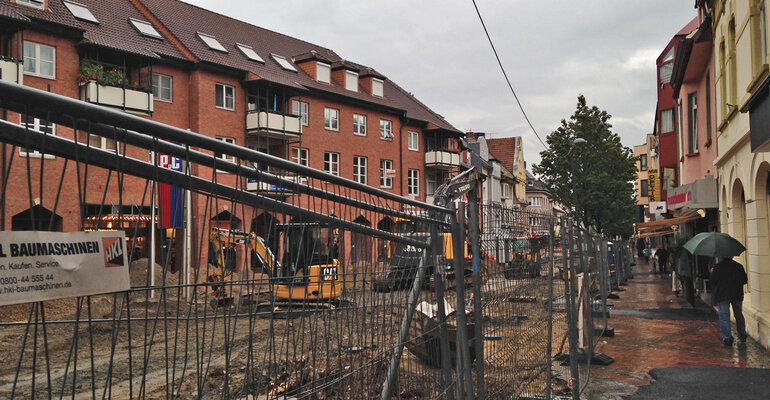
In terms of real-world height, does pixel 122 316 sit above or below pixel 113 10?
below

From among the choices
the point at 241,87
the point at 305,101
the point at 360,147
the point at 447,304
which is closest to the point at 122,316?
the point at 447,304

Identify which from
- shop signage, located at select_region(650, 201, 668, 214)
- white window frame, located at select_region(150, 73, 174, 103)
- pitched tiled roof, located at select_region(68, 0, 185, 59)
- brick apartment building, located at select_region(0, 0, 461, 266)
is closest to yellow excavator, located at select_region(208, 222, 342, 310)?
brick apartment building, located at select_region(0, 0, 461, 266)

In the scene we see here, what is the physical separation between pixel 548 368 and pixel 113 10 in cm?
2931

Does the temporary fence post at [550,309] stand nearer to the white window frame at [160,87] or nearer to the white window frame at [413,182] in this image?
the white window frame at [160,87]

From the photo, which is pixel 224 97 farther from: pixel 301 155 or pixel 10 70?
pixel 10 70

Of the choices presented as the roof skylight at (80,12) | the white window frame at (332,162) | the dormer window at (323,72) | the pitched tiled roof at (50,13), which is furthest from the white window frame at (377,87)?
the pitched tiled roof at (50,13)

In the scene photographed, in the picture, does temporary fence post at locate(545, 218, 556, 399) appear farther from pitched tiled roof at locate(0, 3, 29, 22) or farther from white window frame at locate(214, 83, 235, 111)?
white window frame at locate(214, 83, 235, 111)

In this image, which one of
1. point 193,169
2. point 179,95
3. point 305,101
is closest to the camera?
point 193,169

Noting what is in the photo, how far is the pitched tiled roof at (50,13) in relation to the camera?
23200 mm

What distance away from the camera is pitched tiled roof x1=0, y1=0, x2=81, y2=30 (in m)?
23.2

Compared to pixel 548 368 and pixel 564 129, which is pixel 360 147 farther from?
pixel 548 368

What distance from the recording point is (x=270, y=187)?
8.19 ft

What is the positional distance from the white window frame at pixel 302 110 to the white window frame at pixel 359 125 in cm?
397

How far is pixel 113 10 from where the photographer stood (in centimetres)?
2986
